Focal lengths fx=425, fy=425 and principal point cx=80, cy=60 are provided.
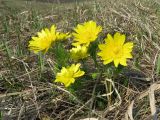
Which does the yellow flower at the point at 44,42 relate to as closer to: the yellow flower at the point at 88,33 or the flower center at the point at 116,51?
the yellow flower at the point at 88,33

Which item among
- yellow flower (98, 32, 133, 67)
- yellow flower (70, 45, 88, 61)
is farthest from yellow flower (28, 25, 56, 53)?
yellow flower (98, 32, 133, 67)

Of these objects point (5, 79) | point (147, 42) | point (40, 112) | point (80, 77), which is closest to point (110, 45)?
point (80, 77)

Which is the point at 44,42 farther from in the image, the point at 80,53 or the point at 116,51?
the point at 116,51

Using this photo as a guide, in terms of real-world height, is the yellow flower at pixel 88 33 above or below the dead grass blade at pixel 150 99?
above

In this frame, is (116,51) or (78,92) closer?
(116,51)

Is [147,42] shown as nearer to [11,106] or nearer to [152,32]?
[152,32]

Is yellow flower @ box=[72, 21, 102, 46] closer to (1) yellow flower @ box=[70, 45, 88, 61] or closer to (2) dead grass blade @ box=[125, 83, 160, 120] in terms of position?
(1) yellow flower @ box=[70, 45, 88, 61]

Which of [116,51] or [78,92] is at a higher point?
[116,51]

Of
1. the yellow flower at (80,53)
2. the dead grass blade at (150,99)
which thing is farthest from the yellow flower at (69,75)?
the dead grass blade at (150,99)

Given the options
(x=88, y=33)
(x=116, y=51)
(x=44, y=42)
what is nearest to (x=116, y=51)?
(x=116, y=51)
